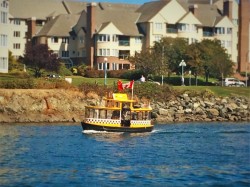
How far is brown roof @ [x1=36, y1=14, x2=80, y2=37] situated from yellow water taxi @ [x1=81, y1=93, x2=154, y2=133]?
61.8 metres

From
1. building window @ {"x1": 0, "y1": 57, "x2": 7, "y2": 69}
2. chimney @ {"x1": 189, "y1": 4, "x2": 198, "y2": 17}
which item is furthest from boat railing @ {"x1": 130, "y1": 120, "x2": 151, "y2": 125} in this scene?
chimney @ {"x1": 189, "y1": 4, "x2": 198, "y2": 17}

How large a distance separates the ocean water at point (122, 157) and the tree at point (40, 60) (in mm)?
33400

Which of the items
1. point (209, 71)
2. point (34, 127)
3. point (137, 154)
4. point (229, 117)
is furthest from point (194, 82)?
point (137, 154)

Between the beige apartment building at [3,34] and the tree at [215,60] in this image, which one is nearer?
the beige apartment building at [3,34]

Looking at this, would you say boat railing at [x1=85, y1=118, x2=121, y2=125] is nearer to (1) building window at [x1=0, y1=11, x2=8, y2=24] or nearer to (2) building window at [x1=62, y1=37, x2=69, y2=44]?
(1) building window at [x1=0, y1=11, x2=8, y2=24]

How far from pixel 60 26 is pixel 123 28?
12510mm

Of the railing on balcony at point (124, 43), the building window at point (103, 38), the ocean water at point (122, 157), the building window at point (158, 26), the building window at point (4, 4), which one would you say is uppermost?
the building window at point (4, 4)

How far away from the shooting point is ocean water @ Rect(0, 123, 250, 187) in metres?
35.0

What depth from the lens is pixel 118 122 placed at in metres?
58.2

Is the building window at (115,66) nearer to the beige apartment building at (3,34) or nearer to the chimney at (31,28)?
the chimney at (31,28)

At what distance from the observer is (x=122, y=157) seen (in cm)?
4306

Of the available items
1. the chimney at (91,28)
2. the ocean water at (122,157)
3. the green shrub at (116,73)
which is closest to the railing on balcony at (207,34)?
the chimney at (91,28)

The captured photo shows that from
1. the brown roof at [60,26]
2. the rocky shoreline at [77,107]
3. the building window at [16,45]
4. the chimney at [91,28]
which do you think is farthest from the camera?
the building window at [16,45]

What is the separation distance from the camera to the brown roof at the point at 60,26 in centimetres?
12069
